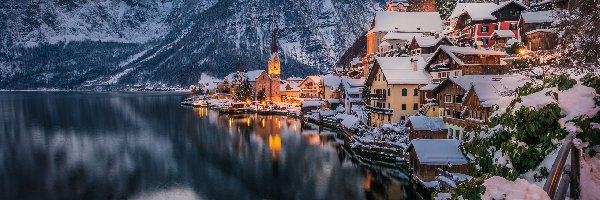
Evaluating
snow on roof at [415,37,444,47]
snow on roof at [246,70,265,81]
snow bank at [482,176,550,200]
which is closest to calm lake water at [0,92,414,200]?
snow on roof at [415,37,444,47]

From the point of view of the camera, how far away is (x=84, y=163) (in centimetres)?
4662

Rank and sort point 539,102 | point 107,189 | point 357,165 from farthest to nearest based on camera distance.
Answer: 1. point 357,165
2. point 107,189
3. point 539,102

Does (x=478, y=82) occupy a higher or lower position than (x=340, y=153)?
higher

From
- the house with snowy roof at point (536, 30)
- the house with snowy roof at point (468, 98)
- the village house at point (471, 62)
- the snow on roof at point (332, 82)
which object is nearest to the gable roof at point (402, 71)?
the village house at point (471, 62)

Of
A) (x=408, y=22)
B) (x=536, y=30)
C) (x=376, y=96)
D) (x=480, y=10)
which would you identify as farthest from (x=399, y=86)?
(x=408, y=22)

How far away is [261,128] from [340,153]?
1130 inches

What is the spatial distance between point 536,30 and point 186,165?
→ 44.9 metres

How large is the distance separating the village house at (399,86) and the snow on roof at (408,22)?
3108cm

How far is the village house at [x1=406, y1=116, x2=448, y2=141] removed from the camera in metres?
39.2

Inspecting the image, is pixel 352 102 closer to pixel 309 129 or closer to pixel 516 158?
pixel 309 129

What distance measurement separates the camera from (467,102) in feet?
121

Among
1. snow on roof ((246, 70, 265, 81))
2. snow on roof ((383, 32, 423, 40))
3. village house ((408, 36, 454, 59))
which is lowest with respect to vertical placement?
snow on roof ((246, 70, 265, 81))

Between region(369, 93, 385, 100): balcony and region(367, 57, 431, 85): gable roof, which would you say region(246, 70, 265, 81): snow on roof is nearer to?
region(369, 93, 385, 100): balcony

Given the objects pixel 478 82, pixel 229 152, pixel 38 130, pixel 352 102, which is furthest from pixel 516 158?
pixel 38 130
